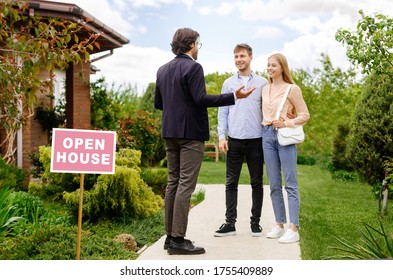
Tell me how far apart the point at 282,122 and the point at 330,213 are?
10.8 feet

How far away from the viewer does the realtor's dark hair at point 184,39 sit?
216 inches

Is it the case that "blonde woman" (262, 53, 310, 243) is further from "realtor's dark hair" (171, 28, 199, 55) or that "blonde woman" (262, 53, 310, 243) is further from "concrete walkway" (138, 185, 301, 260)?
"realtor's dark hair" (171, 28, 199, 55)

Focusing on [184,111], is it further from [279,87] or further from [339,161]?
[339,161]

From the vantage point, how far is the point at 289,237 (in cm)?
609

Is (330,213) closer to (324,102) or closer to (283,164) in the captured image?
(283,164)

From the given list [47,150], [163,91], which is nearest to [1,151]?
[47,150]

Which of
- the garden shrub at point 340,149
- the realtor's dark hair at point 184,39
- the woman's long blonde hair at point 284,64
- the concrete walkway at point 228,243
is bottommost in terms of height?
the concrete walkway at point 228,243

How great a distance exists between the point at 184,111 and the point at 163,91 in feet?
1.11

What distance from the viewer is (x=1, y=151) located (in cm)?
1127

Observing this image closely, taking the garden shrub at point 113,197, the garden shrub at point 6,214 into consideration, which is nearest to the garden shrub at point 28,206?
the garden shrub at point 6,214

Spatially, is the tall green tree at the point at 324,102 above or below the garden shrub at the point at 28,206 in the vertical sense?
above

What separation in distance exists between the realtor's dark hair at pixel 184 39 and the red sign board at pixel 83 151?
1.32m

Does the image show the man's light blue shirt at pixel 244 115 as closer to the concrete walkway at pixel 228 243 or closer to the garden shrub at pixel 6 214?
the concrete walkway at pixel 228 243

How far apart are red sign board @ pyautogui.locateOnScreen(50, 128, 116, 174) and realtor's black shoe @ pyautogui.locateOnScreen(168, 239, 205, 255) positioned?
4.10 feet
